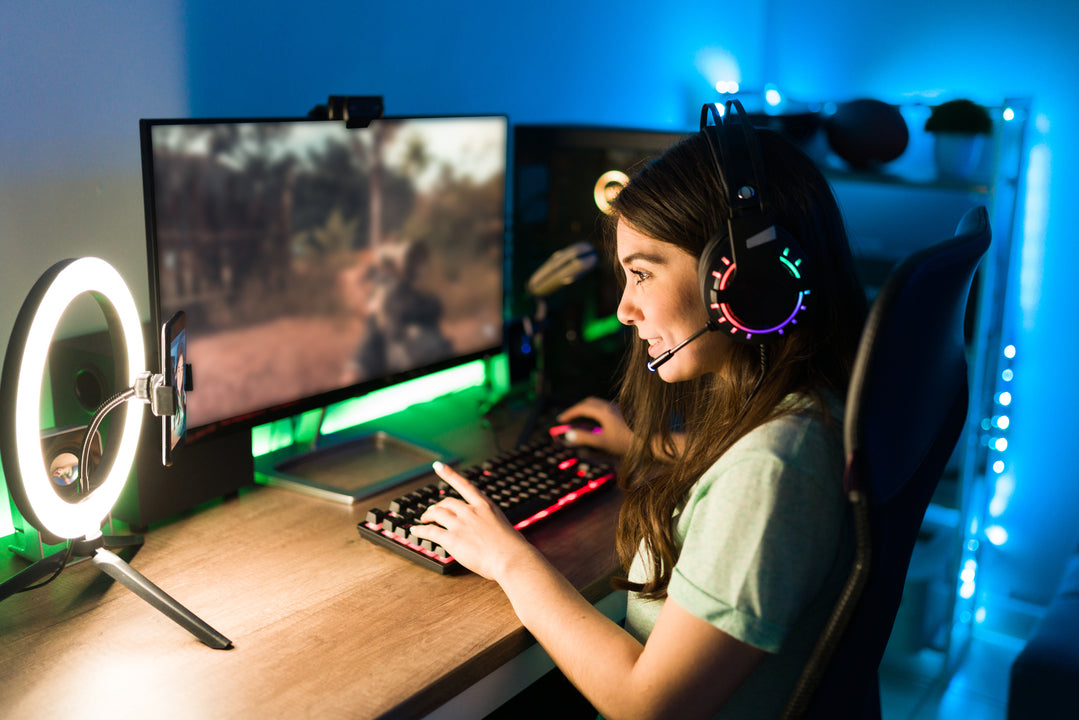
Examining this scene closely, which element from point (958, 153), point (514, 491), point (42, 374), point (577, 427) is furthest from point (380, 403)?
point (958, 153)

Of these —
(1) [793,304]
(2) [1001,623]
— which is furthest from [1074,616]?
(1) [793,304]

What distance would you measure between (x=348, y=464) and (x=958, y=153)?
1.41 metres

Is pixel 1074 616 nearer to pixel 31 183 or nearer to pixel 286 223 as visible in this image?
pixel 286 223

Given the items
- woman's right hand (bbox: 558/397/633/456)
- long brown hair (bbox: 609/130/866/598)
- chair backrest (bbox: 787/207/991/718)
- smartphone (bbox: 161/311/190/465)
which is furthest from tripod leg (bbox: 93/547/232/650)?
woman's right hand (bbox: 558/397/633/456)

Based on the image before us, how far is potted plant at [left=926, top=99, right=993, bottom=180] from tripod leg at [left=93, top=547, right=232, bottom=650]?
5.59 feet

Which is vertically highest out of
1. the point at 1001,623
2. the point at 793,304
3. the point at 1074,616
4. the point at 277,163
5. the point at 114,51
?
the point at 114,51

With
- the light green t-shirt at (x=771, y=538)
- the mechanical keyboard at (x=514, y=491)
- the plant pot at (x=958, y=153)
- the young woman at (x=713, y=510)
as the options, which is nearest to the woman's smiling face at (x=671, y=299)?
the young woman at (x=713, y=510)

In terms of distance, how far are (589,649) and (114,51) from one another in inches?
35.7

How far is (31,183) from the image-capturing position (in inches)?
42.0

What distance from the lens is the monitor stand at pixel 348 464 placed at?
123 cm

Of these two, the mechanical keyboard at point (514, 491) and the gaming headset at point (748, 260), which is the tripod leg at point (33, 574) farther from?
the gaming headset at point (748, 260)

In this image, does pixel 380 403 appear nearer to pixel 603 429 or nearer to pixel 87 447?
pixel 603 429

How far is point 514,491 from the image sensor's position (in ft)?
3.86

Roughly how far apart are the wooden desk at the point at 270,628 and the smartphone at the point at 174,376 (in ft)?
0.51
